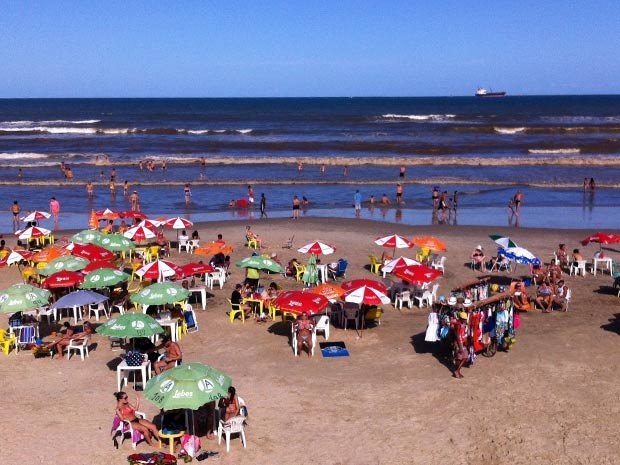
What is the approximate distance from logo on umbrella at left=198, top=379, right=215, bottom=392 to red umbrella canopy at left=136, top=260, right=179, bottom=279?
253 inches

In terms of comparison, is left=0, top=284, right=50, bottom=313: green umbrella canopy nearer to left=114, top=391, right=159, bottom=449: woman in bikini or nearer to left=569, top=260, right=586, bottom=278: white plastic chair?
left=114, top=391, right=159, bottom=449: woman in bikini

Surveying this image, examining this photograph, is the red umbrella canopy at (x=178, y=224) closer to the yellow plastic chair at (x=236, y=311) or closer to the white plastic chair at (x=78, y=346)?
the yellow plastic chair at (x=236, y=311)

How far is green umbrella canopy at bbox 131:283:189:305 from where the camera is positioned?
540 inches

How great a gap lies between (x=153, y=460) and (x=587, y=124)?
284 ft

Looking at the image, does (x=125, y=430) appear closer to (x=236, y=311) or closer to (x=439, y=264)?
(x=236, y=311)

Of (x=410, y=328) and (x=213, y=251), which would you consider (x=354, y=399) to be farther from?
(x=213, y=251)

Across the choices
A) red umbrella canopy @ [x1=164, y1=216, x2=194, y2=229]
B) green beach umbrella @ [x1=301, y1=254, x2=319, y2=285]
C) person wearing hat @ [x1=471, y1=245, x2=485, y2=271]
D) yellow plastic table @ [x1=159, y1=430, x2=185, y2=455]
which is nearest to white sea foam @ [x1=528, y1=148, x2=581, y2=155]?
person wearing hat @ [x1=471, y1=245, x2=485, y2=271]

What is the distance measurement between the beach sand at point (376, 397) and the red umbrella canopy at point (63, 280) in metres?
1.11

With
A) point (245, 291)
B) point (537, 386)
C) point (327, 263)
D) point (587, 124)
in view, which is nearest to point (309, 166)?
point (327, 263)

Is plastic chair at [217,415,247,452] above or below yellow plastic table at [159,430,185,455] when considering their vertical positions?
above

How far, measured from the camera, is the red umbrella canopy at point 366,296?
1384cm

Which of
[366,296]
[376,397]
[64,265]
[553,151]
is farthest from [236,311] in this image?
[553,151]

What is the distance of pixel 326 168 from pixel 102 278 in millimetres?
33165

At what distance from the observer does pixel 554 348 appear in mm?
13633
